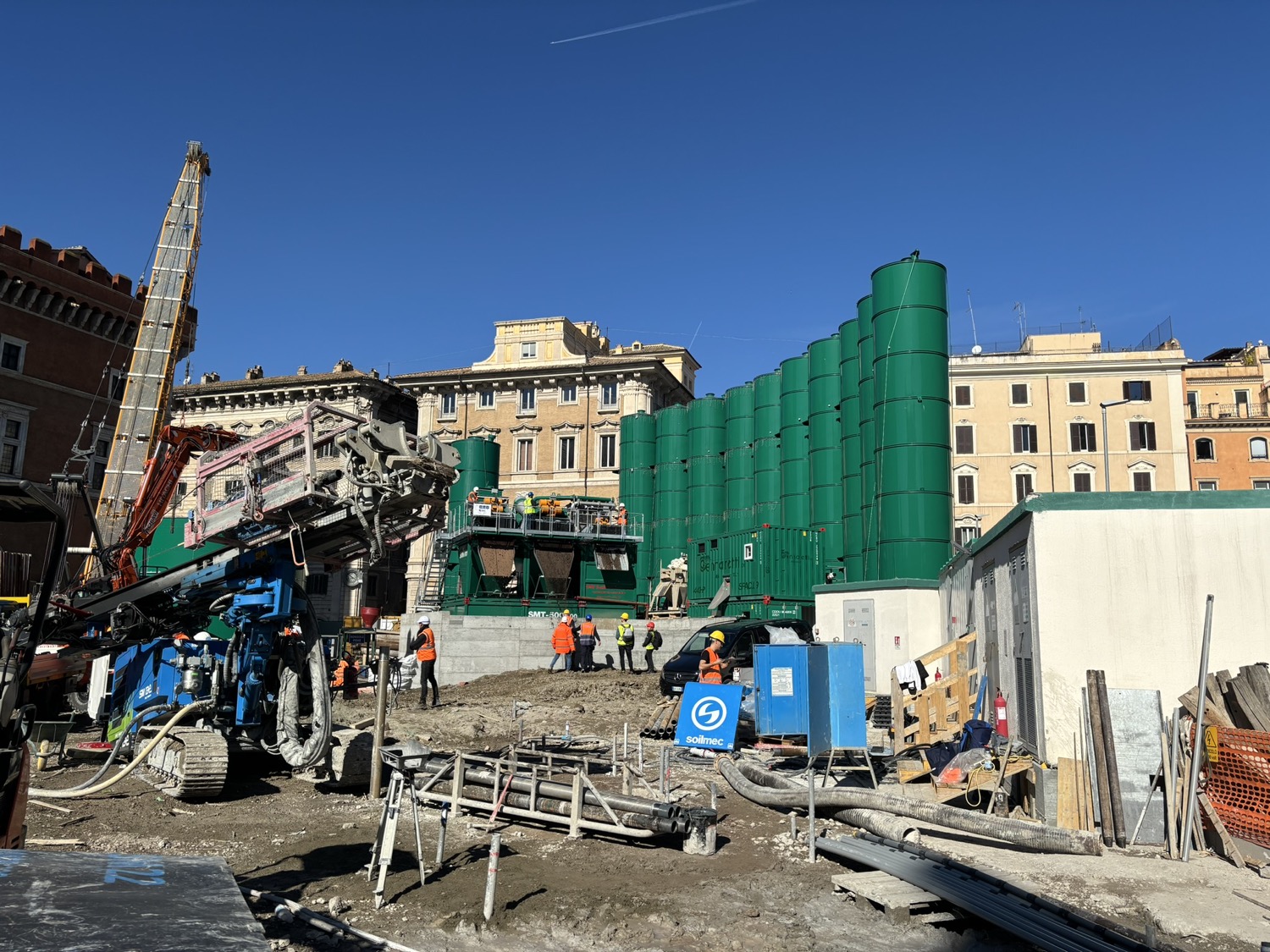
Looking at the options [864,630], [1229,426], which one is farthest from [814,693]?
[1229,426]

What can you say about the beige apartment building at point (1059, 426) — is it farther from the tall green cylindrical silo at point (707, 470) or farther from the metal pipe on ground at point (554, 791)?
the metal pipe on ground at point (554, 791)

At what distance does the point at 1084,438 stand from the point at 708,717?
1619 inches

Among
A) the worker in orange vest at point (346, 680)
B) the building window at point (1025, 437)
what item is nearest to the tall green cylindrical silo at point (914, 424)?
the worker in orange vest at point (346, 680)

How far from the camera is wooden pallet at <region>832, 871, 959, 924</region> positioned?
7.60 m

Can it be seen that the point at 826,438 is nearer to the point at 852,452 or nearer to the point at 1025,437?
the point at 852,452

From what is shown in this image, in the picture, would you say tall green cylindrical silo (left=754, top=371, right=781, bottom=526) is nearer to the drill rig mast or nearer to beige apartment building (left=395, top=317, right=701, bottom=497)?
beige apartment building (left=395, top=317, right=701, bottom=497)

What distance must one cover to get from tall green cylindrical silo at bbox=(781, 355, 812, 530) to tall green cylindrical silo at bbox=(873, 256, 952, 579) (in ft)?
33.8

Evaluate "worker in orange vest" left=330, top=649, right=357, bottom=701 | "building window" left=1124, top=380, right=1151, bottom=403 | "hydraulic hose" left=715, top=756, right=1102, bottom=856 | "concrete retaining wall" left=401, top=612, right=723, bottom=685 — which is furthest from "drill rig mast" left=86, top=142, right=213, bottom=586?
"building window" left=1124, top=380, right=1151, bottom=403

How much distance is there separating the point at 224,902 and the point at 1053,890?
732cm

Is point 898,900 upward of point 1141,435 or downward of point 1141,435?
downward

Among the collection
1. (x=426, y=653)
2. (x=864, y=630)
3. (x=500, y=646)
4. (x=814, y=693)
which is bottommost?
(x=814, y=693)

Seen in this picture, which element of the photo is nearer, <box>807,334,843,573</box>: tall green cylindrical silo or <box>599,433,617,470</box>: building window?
<box>807,334,843,573</box>: tall green cylindrical silo

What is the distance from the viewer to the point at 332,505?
1145 centimetres

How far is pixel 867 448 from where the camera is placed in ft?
92.5
